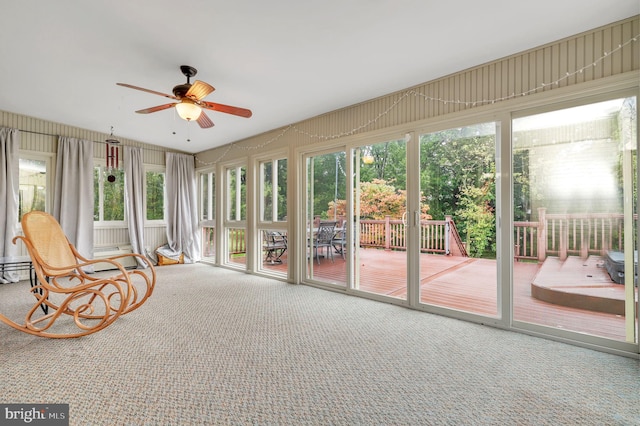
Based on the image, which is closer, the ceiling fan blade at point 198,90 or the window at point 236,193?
the ceiling fan blade at point 198,90

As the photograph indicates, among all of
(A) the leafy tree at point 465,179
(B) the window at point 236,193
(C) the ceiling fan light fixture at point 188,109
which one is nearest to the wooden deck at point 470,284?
(A) the leafy tree at point 465,179

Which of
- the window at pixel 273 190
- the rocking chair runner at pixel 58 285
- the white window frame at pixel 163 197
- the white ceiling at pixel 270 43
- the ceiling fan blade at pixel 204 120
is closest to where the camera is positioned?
the white ceiling at pixel 270 43

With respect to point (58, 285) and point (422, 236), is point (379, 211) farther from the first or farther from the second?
point (58, 285)

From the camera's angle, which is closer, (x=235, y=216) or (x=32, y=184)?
(x=32, y=184)

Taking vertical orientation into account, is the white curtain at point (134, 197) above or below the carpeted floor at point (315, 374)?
above

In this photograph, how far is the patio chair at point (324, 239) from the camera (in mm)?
4641

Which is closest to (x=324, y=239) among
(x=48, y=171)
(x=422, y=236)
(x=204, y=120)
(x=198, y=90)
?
(x=422, y=236)

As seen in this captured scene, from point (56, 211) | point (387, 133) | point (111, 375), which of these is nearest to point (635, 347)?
point (387, 133)

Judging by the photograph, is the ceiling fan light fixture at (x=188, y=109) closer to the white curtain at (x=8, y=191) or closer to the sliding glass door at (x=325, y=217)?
the sliding glass door at (x=325, y=217)

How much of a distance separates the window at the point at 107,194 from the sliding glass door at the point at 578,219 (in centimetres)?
659

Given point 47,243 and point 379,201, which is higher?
point 379,201

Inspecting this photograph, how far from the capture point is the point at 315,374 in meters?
2.04

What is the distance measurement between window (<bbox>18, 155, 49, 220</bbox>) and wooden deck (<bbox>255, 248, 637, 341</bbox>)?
4400mm

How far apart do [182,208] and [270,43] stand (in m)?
4.76
